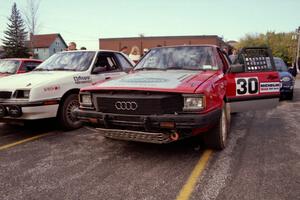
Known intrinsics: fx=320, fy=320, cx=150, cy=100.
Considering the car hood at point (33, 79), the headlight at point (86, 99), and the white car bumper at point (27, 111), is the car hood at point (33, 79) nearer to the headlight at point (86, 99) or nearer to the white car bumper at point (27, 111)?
the white car bumper at point (27, 111)

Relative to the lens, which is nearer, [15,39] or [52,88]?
[52,88]

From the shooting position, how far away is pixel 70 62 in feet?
22.2

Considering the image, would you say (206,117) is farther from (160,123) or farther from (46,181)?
(46,181)

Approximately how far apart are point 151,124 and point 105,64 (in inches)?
138

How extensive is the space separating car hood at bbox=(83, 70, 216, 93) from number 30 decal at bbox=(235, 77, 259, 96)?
2.80 feet

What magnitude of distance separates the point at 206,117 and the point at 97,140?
232 centimetres

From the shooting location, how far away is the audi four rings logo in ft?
13.2

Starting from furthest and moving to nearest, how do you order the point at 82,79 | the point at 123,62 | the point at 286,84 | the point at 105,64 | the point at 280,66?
the point at 280,66 < the point at 286,84 < the point at 123,62 < the point at 105,64 < the point at 82,79

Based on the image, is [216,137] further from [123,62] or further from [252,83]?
[123,62]

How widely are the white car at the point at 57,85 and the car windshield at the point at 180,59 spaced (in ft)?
4.46

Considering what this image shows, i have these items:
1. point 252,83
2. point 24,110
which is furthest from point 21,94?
point 252,83

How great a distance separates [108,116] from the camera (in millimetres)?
4195

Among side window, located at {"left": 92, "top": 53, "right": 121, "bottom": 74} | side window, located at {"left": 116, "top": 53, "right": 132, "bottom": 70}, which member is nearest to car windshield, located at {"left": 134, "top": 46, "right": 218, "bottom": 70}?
side window, located at {"left": 92, "top": 53, "right": 121, "bottom": 74}

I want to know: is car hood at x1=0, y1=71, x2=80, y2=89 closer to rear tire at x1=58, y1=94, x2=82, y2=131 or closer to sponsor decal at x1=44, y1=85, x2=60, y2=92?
sponsor decal at x1=44, y1=85, x2=60, y2=92
